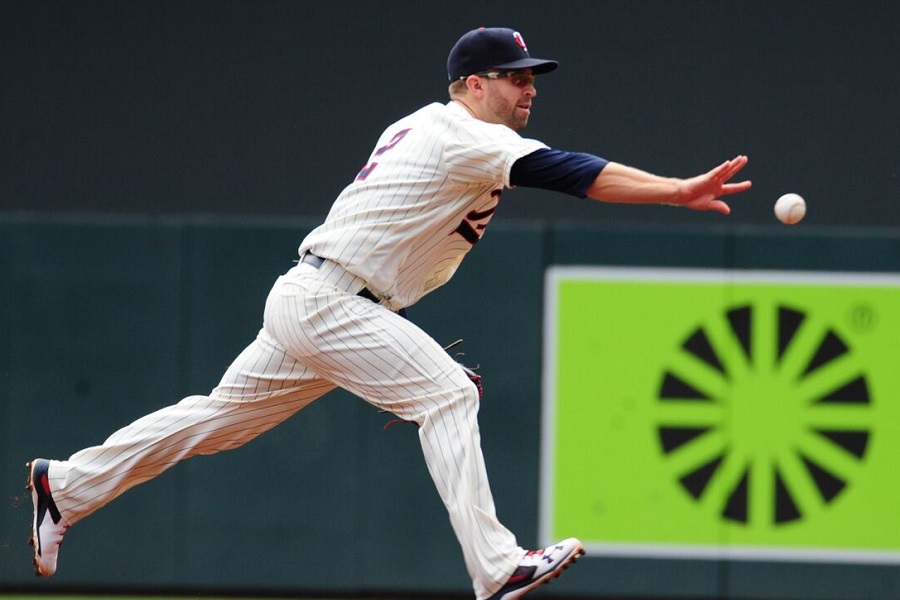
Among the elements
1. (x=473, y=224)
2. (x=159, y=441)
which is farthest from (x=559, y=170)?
(x=159, y=441)

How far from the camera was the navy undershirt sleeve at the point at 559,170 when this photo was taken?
4.13 meters

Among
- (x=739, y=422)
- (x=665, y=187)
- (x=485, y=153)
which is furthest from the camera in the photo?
(x=739, y=422)

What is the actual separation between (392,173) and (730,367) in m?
2.21

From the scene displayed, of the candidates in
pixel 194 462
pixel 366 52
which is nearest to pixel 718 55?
pixel 366 52

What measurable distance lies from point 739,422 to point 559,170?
2.33m

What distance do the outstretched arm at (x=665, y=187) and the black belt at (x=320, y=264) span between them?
0.76 metres

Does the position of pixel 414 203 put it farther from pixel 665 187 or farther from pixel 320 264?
pixel 665 187

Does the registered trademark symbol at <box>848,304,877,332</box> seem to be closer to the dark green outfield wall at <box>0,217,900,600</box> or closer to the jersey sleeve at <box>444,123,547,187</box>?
the dark green outfield wall at <box>0,217,900,600</box>

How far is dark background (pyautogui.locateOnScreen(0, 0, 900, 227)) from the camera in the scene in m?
7.10

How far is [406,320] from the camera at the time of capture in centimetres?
450

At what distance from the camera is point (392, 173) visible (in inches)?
175

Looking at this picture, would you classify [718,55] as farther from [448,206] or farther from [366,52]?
[448,206]

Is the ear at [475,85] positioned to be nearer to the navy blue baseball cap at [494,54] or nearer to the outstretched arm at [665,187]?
the navy blue baseball cap at [494,54]

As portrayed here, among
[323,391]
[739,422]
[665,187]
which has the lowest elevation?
[739,422]
